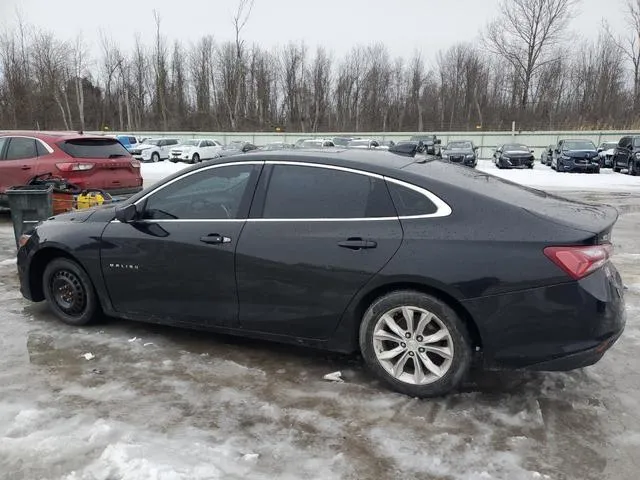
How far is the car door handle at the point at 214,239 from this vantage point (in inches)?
154

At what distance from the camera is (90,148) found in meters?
9.47

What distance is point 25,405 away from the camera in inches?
134

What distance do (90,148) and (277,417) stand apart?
303 inches

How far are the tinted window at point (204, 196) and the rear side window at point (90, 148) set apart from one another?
5.83 metres

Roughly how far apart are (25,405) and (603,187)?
20.5 meters

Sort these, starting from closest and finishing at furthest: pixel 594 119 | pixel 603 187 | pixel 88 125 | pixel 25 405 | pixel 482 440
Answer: pixel 482 440, pixel 25 405, pixel 603 187, pixel 594 119, pixel 88 125

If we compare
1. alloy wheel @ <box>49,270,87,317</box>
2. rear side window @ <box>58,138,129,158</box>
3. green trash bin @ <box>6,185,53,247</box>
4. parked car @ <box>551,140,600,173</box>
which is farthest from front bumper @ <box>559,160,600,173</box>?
alloy wheel @ <box>49,270,87,317</box>

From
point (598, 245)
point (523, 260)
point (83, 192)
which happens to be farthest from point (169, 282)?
point (83, 192)

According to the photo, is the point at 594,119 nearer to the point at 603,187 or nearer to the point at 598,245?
the point at 603,187

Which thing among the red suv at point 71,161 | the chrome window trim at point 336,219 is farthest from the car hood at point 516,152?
the chrome window trim at point 336,219

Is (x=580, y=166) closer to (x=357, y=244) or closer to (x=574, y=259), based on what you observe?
(x=574, y=259)

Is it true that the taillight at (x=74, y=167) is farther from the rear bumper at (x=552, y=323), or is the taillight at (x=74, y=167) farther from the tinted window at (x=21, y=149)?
the rear bumper at (x=552, y=323)

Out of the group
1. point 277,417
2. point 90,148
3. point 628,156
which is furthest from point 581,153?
point 277,417

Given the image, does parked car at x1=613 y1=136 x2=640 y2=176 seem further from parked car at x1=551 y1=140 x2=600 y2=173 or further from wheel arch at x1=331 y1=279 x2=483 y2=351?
wheel arch at x1=331 y1=279 x2=483 y2=351
